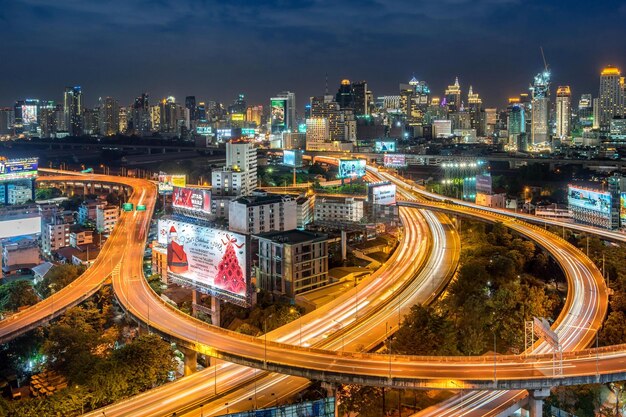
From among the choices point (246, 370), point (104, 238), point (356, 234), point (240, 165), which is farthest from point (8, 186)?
point (246, 370)

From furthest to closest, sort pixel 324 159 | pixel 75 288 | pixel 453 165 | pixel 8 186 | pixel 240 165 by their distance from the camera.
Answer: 1. pixel 324 159
2. pixel 453 165
3. pixel 240 165
4. pixel 8 186
5. pixel 75 288

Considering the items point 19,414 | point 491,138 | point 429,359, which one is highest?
point 491,138

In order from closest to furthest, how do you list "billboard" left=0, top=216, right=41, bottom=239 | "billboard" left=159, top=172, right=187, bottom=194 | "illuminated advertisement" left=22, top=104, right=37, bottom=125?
"billboard" left=0, top=216, right=41, bottom=239 → "billboard" left=159, top=172, right=187, bottom=194 → "illuminated advertisement" left=22, top=104, right=37, bottom=125

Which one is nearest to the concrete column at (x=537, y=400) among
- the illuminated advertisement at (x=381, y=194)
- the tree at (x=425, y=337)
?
the tree at (x=425, y=337)

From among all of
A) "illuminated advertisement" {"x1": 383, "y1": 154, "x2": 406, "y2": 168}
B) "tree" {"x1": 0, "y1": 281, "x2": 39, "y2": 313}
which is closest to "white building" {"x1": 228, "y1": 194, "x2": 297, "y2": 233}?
"tree" {"x1": 0, "y1": 281, "x2": 39, "y2": 313}

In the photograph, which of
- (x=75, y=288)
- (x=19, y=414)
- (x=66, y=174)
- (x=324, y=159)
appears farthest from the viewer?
(x=324, y=159)

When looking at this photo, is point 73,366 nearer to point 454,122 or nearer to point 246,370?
point 246,370

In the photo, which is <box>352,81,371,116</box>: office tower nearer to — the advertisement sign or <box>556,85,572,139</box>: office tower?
<box>556,85,572,139</box>: office tower
